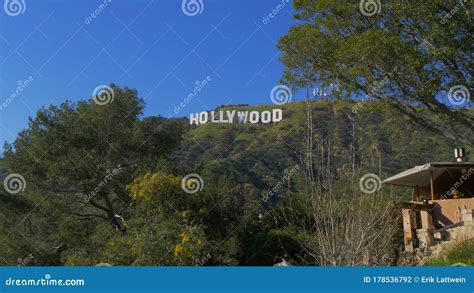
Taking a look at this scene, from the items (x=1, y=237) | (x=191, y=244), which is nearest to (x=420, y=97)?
(x=191, y=244)

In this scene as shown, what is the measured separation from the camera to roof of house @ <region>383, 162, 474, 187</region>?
16.0m

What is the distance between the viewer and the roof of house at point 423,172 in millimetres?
16047

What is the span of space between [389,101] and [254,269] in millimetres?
9576

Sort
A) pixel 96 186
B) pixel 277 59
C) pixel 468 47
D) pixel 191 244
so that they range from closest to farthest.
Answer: pixel 191 244, pixel 468 47, pixel 277 59, pixel 96 186

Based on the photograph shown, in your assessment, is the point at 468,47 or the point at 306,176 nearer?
the point at 306,176

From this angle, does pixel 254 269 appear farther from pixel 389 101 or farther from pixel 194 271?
pixel 389 101

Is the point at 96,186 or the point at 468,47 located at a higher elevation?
the point at 468,47

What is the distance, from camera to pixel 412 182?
19000 millimetres
